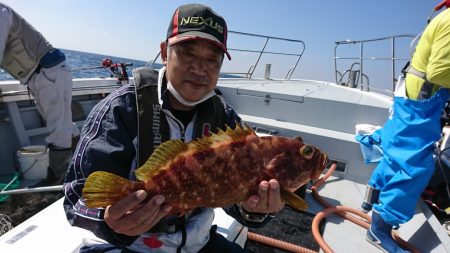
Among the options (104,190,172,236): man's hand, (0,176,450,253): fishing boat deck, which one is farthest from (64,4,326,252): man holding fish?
(0,176,450,253): fishing boat deck

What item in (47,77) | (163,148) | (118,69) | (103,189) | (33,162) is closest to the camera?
(103,189)

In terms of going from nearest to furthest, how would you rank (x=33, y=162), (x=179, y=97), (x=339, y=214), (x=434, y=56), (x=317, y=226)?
(x=179, y=97) < (x=434, y=56) < (x=317, y=226) < (x=339, y=214) < (x=33, y=162)

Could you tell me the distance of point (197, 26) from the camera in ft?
6.36

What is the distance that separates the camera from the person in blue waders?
3135 millimetres

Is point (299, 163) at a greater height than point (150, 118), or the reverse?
point (150, 118)

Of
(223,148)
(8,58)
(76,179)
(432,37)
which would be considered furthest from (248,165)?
(8,58)

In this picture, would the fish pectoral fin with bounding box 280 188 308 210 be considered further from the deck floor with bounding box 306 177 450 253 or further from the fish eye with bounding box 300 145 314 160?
the deck floor with bounding box 306 177 450 253

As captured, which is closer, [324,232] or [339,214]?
[324,232]

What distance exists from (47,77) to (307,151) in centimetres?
499

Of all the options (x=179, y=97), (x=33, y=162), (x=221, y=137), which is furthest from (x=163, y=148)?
(x=33, y=162)

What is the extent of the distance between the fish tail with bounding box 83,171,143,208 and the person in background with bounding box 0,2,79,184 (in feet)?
14.6

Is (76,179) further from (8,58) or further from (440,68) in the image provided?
(8,58)

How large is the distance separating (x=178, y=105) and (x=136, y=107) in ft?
1.11

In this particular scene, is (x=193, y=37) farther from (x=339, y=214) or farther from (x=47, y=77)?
(x=47, y=77)
